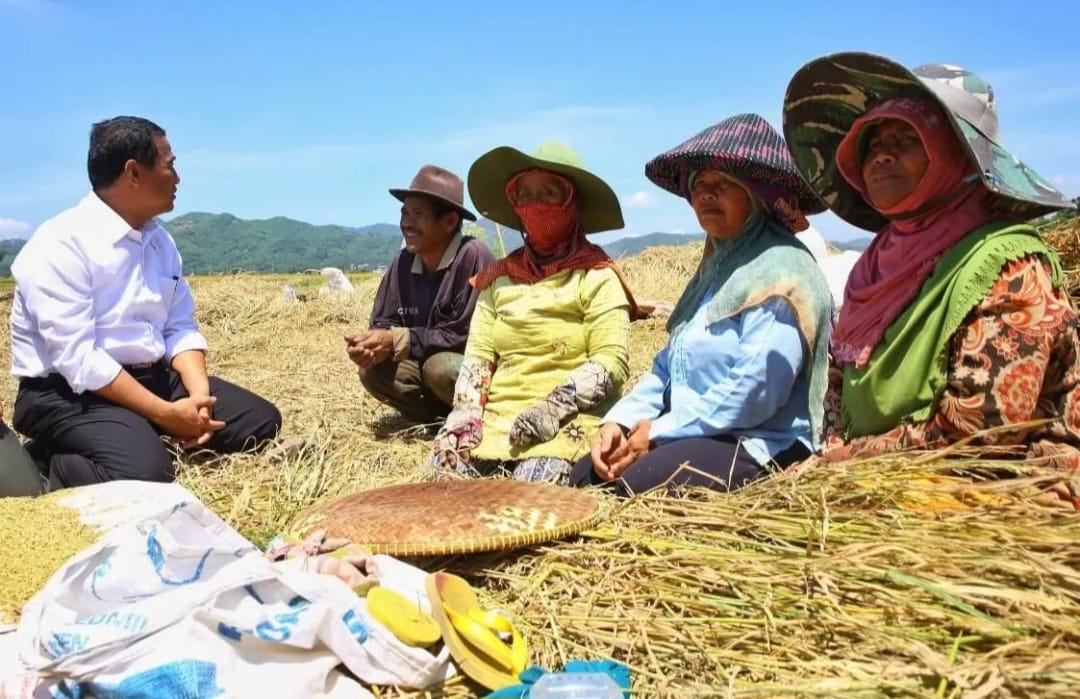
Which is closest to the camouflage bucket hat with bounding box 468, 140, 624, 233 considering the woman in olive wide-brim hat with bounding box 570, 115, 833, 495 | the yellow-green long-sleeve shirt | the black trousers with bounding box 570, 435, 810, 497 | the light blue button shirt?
the yellow-green long-sleeve shirt

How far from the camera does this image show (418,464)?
427 centimetres

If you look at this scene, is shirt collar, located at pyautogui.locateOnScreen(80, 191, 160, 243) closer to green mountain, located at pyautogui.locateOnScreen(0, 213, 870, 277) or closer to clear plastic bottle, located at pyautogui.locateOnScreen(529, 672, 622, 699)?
clear plastic bottle, located at pyautogui.locateOnScreen(529, 672, 622, 699)

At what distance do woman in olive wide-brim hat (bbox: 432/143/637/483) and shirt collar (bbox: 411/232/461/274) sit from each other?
0.86 m

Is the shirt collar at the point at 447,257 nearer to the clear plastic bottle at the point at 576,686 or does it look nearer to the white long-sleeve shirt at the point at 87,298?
the white long-sleeve shirt at the point at 87,298

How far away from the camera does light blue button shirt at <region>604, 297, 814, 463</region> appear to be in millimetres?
2979

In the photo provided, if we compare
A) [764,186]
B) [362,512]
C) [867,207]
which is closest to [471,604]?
[362,512]

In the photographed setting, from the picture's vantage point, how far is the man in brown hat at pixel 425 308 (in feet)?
15.7

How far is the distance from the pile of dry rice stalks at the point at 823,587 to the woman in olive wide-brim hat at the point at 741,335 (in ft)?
0.89

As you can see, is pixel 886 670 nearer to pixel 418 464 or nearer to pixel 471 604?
pixel 471 604

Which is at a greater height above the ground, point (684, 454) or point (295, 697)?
point (684, 454)

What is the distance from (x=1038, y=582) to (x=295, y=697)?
5.31 feet

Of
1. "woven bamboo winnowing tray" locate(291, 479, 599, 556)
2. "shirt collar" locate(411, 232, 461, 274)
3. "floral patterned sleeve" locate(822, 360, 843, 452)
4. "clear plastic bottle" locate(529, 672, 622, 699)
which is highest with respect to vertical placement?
"shirt collar" locate(411, 232, 461, 274)

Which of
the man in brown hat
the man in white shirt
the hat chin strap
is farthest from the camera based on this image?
the man in brown hat

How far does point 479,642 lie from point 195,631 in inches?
24.5
